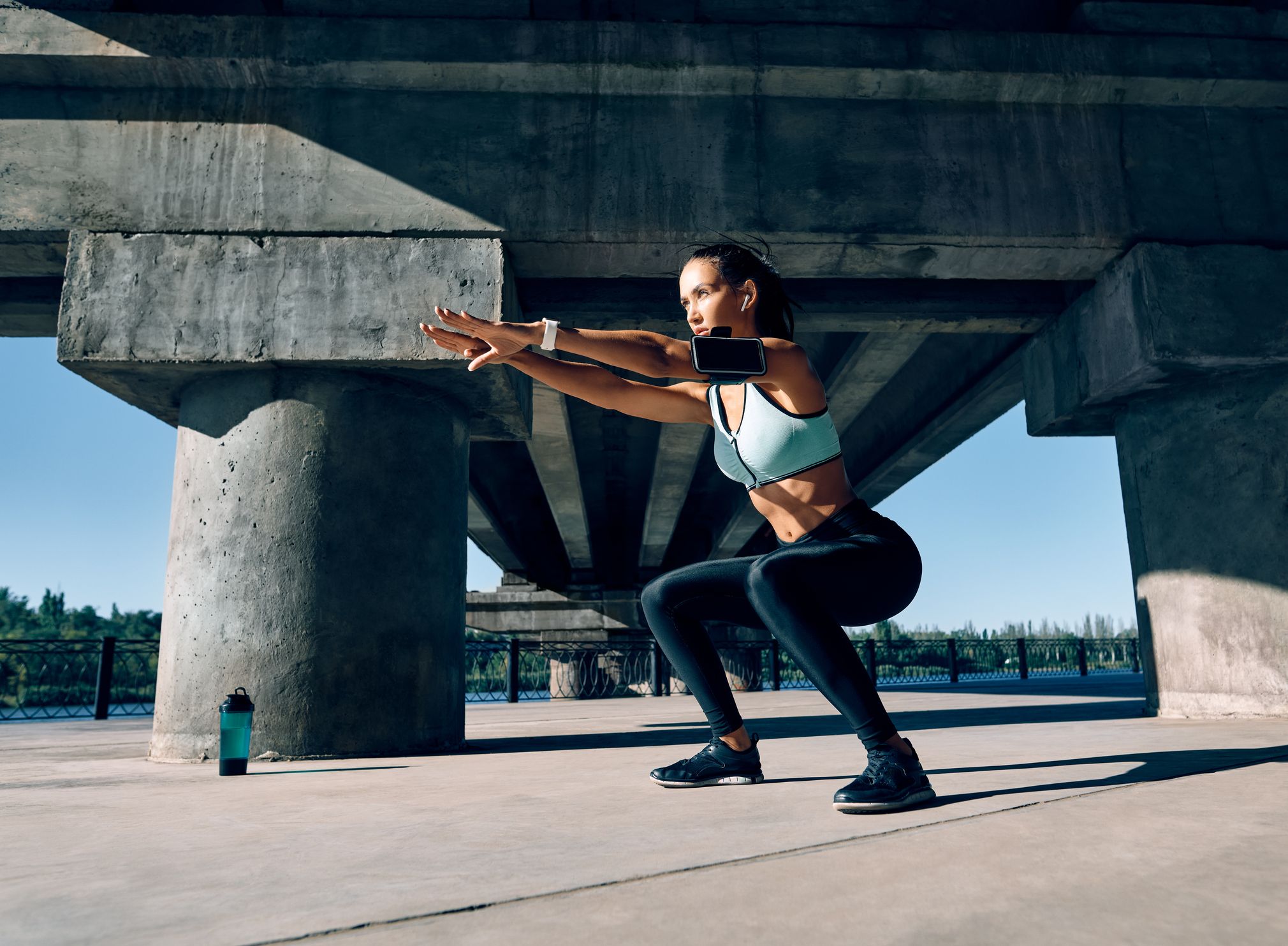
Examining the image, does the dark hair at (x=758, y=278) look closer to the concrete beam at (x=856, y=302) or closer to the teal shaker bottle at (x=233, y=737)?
the teal shaker bottle at (x=233, y=737)

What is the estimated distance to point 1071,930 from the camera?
4.42 ft

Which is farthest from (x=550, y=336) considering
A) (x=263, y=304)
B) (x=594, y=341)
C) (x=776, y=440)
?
(x=263, y=304)

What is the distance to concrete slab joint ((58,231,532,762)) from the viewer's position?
508 centimetres

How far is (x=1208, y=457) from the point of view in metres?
6.08

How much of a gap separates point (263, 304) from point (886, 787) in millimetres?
4704

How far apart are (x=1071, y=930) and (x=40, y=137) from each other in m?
6.93

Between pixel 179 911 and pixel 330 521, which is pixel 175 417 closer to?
pixel 330 521

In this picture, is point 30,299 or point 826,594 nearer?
point 826,594

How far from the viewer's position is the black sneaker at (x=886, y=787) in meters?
2.42

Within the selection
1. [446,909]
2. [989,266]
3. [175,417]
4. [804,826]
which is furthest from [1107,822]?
[175,417]

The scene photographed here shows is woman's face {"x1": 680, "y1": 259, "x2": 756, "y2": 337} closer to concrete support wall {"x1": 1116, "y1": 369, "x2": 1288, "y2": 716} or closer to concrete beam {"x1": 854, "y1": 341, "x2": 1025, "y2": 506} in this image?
concrete support wall {"x1": 1116, "y1": 369, "x2": 1288, "y2": 716}

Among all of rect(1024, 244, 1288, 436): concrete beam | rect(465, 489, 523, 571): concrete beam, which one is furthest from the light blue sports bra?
rect(465, 489, 523, 571): concrete beam

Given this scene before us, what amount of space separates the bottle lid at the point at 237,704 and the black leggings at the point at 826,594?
7.82 ft

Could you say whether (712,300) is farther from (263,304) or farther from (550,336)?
(263,304)
